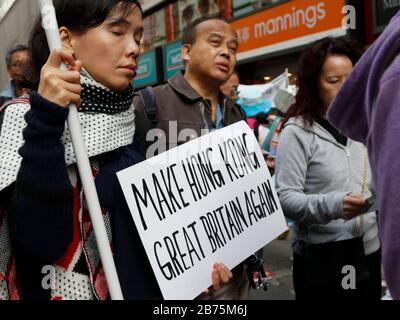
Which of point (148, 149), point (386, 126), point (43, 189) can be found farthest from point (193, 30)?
point (386, 126)

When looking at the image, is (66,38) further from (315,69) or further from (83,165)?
(315,69)

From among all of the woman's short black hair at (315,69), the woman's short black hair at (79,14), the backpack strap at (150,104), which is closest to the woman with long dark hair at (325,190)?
the woman's short black hair at (315,69)

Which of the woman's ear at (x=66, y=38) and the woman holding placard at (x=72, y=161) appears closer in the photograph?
the woman holding placard at (x=72, y=161)

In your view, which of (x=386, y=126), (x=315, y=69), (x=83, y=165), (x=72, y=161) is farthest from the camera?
(x=315, y=69)

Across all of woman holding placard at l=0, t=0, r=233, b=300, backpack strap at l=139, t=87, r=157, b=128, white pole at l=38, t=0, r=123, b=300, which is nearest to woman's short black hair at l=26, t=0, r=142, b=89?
woman holding placard at l=0, t=0, r=233, b=300

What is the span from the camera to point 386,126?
2.58 feet

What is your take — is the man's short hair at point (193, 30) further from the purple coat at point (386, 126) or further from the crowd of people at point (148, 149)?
the purple coat at point (386, 126)

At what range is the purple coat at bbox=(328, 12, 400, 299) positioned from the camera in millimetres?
767

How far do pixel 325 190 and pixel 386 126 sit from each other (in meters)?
1.39

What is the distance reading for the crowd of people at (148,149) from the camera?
0.94 m

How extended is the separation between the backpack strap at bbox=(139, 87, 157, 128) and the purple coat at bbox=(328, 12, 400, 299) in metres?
1.08

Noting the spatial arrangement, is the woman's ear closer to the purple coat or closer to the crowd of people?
the crowd of people

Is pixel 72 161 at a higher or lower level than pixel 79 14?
lower

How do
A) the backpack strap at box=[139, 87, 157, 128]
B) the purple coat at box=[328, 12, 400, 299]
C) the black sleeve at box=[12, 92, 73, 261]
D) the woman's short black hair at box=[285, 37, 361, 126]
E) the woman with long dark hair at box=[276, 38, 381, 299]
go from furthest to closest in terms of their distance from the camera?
the woman's short black hair at box=[285, 37, 361, 126], the woman with long dark hair at box=[276, 38, 381, 299], the backpack strap at box=[139, 87, 157, 128], the black sleeve at box=[12, 92, 73, 261], the purple coat at box=[328, 12, 400, 299]
